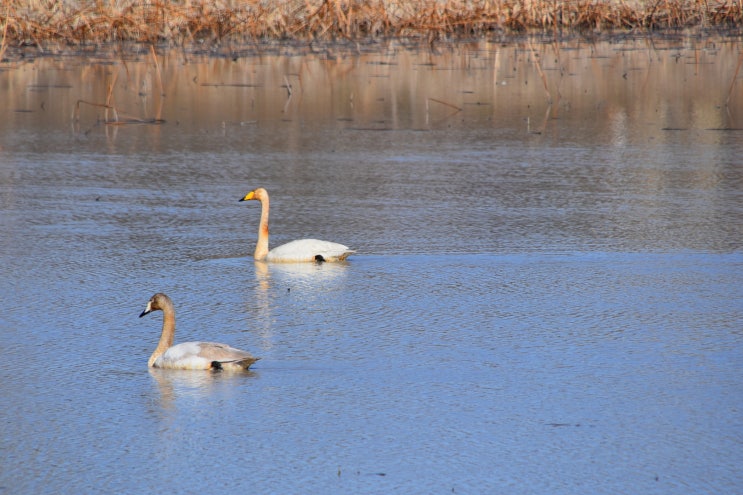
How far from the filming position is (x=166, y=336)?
5.62 metres

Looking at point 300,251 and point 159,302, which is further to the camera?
point 300,251

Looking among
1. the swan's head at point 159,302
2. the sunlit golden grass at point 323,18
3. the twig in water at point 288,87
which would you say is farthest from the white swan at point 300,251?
the sunlit golden grass at point 323,18

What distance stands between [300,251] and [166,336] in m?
2.20

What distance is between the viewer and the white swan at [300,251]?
7613 millimetres

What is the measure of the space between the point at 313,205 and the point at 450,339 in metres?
3.79

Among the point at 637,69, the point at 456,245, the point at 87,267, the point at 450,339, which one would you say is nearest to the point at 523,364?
the point at 450,339

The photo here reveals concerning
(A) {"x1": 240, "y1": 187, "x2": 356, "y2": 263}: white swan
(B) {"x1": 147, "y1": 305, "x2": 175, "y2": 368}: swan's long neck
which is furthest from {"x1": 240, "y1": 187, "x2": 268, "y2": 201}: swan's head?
(B) {"x1": 147, "y1": 305, "x2": 175, "y2": 368}: swan's long neck

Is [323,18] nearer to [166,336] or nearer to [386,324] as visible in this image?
[386,324]

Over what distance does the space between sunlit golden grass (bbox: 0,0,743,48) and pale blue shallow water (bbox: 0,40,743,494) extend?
11791mm

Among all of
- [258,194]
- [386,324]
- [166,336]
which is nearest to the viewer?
[166,336]

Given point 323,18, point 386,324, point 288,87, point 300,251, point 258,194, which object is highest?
point 323,18

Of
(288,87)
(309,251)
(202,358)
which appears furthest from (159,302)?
(288,87)

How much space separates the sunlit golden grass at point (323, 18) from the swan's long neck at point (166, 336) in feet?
56.1

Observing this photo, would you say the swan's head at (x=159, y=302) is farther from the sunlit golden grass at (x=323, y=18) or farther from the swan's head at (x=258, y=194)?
the sunlit golden grass at (x=323, y=18)
